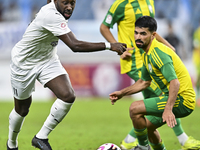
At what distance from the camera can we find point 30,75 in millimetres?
4695

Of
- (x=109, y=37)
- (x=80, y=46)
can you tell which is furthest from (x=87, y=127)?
(x=80, y=46)

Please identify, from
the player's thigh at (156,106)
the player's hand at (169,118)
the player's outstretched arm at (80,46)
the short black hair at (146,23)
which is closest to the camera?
the player's hand at (169,118)

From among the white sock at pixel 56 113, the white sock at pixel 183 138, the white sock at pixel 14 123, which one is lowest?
the white sock at pixel 183 138

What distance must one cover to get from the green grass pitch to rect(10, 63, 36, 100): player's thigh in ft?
3.59

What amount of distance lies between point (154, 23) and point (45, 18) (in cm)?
132

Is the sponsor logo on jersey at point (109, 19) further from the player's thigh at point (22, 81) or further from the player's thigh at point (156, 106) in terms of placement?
the player's thigh at point (156, 106)

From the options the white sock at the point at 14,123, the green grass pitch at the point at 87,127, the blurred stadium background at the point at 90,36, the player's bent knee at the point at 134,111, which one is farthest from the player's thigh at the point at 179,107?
the blurred stadium background at the point at 90,36

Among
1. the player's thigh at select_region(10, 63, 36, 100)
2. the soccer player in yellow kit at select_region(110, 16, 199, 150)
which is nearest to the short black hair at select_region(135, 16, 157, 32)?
the soccer player in yellow kit at select_region(110, 16, 199, 150)

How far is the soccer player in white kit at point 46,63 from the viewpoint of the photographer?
4293 mm

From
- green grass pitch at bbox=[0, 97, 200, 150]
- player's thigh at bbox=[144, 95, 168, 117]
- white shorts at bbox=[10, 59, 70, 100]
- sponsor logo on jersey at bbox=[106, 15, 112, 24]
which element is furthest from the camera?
green grass pitch at bbox=[0, 97, 200, 150]

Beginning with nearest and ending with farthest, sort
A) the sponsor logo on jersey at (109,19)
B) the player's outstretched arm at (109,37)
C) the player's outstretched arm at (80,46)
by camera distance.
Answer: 1. the player's outstretched arm at (80,46)
2. the player's outstretched arm at (109,37)
3. the sponsor logo on jersey at (109,19)

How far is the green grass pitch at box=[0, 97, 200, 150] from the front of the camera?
19.7 ft

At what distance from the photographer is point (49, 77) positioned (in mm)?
4645

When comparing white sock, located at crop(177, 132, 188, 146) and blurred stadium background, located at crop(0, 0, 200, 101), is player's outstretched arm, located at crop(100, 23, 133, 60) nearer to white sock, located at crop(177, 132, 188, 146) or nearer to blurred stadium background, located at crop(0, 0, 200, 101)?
white sock, located at crop(177, 132, 188, 146)
